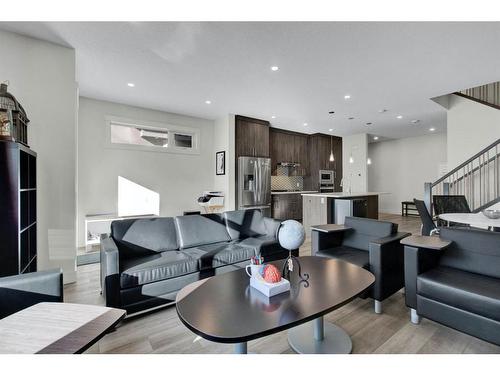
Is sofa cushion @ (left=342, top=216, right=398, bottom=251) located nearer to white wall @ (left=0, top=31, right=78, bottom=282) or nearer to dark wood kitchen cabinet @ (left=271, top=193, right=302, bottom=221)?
white wall @ (left=0, top=31, right=78, bottom=282)

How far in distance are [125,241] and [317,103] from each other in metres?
4.20

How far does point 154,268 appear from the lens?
2166 mm

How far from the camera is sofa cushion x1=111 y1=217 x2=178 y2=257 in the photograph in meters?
2.56

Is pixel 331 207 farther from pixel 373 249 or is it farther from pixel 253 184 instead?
pixel 373 249

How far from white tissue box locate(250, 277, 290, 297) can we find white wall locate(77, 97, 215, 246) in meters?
4.30

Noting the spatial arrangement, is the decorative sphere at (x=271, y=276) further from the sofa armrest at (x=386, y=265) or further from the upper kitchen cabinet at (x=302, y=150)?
the upper kitchen cabinet at (x=302, y=150)

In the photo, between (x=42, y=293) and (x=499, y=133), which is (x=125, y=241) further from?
(x=499, y=133)

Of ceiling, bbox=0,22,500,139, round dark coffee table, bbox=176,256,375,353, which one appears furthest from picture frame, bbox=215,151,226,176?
round dark coffee table, bbox=176,256,375,353

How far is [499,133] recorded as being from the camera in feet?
15.6

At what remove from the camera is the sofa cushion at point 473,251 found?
1.86m

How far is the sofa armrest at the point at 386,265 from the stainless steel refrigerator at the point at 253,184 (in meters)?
3.72

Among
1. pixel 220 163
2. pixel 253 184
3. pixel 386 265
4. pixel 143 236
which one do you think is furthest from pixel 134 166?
pixel 386 265

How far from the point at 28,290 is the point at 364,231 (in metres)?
2.86

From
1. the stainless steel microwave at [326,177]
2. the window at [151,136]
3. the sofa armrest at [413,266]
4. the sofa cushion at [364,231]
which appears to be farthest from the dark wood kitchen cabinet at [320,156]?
the sofa armrest at [413,266]
